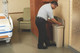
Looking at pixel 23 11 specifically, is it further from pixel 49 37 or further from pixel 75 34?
pixel 75 34

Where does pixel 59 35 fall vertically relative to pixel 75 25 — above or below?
below

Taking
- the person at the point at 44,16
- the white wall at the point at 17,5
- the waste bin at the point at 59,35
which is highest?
the white wall at the point at 17,5

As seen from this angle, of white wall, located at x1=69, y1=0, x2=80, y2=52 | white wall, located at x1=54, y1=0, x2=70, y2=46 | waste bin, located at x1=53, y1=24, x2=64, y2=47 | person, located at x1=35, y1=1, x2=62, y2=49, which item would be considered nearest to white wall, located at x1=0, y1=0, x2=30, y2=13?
white wall, located at x1=54, y1=0, x2=70, y2=46

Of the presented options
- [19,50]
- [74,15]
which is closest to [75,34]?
[74,15]

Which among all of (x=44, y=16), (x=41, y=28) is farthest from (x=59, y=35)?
(x=44, y=16)

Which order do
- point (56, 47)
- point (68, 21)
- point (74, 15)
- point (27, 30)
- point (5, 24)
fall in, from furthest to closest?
point (27, 30) → point (5, 24) → point (56, 47) → point (68, 21) → point (74, 15)

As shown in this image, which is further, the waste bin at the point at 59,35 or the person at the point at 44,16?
the waste bin at the point at 59,35

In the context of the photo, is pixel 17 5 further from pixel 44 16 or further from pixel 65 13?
pixel 65 13

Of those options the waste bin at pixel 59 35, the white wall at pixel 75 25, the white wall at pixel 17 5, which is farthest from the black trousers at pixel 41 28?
the white wall at pixel 17 5

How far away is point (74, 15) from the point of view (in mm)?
4211

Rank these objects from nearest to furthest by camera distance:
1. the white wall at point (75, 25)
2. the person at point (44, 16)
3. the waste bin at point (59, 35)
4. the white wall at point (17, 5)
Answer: the white wall at point (75, 25)
the person at point (44, 16)
the waste bin at point (59, 35)
the white wall at point (17, 5)

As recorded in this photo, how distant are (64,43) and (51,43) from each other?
1.62ft

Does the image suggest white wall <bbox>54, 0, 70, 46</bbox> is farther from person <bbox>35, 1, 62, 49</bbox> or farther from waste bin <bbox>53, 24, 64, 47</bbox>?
person <bbox>35, 1, 62, 49</bbox>

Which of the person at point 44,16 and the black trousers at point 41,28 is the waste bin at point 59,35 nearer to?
the person at point 44,16
